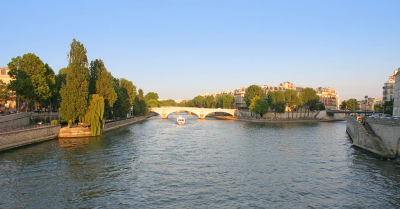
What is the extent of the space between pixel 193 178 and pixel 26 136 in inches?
896

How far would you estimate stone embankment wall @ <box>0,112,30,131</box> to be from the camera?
1407 inches

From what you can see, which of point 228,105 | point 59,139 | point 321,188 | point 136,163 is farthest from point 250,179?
point 228,105

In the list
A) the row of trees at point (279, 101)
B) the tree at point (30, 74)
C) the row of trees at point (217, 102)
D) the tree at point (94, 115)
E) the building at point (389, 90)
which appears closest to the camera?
the tree at point (30, 74)

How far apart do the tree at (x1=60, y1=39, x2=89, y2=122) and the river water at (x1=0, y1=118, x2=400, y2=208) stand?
31.1 feet

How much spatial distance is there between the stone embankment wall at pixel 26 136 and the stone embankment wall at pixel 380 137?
3688 cm

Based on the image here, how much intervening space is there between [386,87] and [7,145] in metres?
95.1

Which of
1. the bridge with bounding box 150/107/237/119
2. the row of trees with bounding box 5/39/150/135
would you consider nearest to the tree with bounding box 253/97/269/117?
the bridge with bounding box 150/107/237/119

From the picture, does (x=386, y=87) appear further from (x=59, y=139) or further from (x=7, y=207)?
(x=7, y=207)

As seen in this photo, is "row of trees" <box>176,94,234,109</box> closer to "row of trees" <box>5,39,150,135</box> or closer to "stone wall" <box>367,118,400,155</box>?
"row of trees" <box>5,39,150,135</box>

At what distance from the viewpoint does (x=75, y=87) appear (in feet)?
134

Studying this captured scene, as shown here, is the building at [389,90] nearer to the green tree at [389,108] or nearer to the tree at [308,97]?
the green tree at [389,108]

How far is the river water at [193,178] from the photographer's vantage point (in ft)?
53.9

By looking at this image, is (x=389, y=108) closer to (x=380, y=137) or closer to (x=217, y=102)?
(x=380, y=137)

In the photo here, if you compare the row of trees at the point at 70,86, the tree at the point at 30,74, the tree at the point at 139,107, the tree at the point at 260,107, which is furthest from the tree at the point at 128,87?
the tree at the point at 260,107
